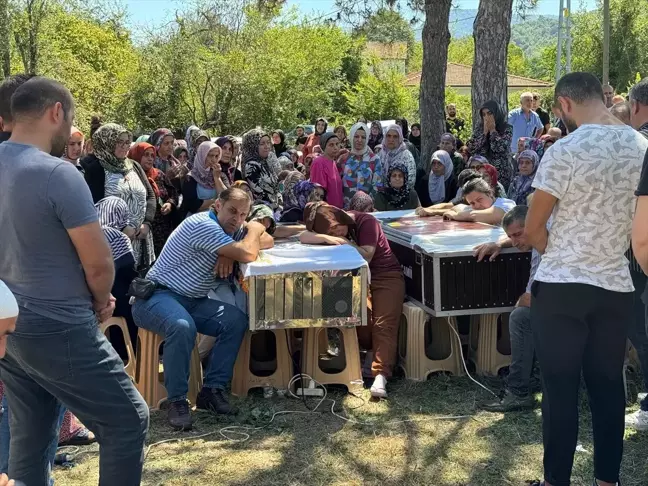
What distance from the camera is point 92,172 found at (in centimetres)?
579

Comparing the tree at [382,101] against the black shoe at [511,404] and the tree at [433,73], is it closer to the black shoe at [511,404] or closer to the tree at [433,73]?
the tree at [433,73]

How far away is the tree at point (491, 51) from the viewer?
388 inches

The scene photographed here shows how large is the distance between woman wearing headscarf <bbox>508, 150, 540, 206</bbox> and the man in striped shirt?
10.9 ft

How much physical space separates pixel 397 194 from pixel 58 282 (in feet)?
17.1

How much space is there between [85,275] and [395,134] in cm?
612

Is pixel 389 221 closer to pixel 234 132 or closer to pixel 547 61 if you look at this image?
pixel 234 132

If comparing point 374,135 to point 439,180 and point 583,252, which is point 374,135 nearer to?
point 439,180

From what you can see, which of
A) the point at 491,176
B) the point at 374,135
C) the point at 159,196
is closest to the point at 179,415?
the point at 159,196

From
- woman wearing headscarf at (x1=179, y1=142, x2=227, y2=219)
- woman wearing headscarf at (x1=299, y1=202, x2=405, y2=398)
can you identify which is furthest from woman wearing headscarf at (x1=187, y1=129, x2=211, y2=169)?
woman wearing headscarf at (x1=299, y1=202, x2=405, y2=398)

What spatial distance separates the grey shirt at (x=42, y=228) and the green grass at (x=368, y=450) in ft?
5.00

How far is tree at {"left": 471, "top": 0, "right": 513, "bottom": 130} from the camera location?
985 centimetres

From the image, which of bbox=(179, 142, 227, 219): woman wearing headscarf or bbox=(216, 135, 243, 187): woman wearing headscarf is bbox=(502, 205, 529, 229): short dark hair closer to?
bbox=(179, 142, 227, 219): woman wearing headscarf

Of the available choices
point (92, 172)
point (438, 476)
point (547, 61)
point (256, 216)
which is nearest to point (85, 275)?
point (438, 476)

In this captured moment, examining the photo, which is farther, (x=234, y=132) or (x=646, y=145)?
(x=234, y=132)
